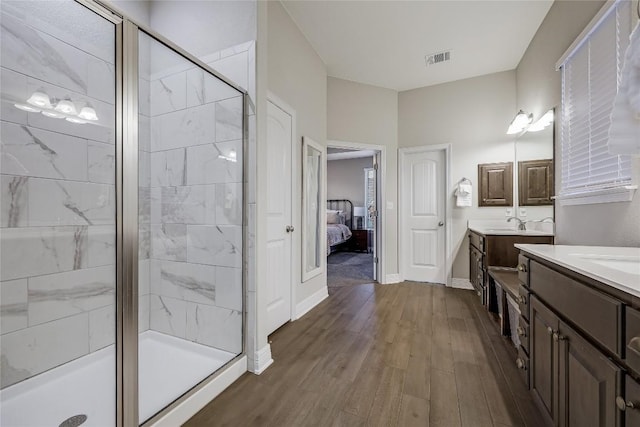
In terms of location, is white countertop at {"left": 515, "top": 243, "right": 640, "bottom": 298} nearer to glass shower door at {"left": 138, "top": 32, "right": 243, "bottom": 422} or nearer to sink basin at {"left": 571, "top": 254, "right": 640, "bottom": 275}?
sink basin at {"left": 571, "top": 254, "right": 640, "bottom": 275}

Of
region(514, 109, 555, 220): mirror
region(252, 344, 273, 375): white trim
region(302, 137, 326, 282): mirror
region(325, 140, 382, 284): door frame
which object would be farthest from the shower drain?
region(514, 109, 555, 220): mirror

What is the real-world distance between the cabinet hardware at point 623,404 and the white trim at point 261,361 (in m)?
1.66

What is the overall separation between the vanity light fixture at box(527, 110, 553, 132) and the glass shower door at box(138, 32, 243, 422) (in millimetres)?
2628

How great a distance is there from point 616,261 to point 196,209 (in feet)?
7.78

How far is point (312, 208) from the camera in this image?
10.2 feet

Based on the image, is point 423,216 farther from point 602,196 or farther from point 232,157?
point 232,157

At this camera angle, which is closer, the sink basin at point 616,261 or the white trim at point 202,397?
the sink basin at point 616,261

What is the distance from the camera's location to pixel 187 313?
206cm

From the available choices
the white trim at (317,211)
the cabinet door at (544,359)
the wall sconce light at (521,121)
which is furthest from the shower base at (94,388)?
the wall sconce light at (521,121)

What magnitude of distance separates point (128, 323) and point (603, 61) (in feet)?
9.72

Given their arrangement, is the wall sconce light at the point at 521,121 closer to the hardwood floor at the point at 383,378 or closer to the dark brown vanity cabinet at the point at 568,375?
the hardwood floor at the point at 383,378

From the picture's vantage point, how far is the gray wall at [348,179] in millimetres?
7371

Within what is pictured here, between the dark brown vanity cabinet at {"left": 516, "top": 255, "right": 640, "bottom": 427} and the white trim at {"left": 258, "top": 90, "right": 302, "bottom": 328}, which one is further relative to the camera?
the white trim at {"left": 258, "top": 90, "right": 302, "bottom": 328}

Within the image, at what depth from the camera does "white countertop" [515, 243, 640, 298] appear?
71cm
